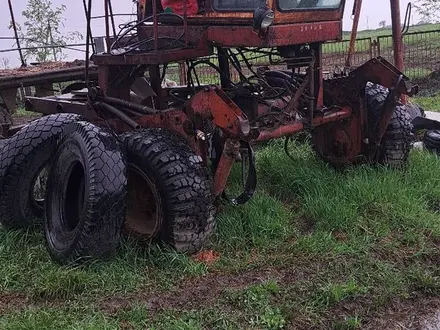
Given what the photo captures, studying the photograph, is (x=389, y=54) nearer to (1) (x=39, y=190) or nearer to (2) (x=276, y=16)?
(2) (x=276, y=16)

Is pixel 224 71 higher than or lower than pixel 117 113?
higher

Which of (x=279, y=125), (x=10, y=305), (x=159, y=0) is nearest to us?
(x=10, y=305)

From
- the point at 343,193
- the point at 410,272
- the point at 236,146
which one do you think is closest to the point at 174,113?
the point at 236,146

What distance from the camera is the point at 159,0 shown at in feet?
19.4

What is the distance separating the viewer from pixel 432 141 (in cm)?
675

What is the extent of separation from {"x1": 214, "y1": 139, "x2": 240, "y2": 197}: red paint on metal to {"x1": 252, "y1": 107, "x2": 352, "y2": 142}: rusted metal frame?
0.22m

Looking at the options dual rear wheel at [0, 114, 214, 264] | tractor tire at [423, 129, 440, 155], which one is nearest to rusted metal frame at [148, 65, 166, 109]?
dual rear wheel at [0, 114, 214, 264]

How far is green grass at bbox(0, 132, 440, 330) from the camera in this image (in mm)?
3684

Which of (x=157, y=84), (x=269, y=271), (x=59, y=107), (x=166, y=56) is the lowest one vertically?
(x=269, y=271)

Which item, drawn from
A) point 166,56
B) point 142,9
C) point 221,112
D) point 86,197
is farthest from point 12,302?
point 142,9

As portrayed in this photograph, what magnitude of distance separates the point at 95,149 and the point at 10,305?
47.8 inches

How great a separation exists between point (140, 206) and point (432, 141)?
355cm

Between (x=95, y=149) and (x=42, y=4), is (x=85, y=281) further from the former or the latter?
(x=42, y=4)

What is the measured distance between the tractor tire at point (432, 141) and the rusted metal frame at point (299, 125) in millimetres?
1324
